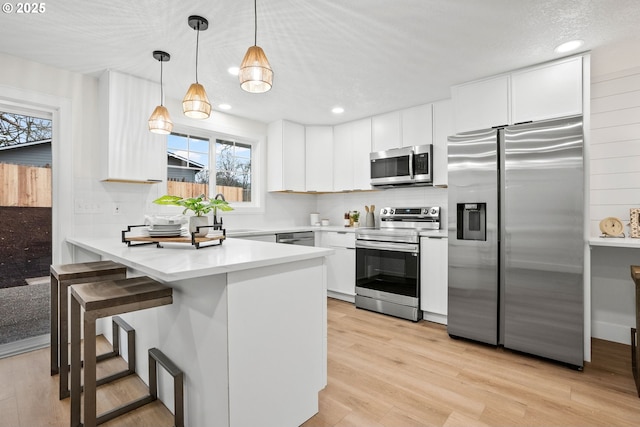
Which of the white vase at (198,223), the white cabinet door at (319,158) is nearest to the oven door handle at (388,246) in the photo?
the white cabinet door at (319,158)

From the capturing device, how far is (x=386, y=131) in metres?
3.94

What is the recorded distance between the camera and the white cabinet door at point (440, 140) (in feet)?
11.3

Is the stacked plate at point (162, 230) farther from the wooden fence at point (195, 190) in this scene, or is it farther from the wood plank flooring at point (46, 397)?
the wooden fence at point (195, 190)

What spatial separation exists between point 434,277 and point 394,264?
444 millimetres

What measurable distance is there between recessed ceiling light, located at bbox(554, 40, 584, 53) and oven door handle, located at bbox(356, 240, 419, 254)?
197cm

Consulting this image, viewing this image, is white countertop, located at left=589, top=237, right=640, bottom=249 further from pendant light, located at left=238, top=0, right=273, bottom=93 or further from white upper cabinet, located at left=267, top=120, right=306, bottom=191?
white upper cabinet, located at left=267, top=120, right=306, bottom=191

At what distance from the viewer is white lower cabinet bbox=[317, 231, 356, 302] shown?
3.88 metres

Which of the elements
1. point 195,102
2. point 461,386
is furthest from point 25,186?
point 461,386

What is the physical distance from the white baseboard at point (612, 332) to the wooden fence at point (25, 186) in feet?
16.6

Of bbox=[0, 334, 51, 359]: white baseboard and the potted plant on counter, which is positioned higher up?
the potted plant on counter

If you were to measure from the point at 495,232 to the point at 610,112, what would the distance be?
1555 millimetres

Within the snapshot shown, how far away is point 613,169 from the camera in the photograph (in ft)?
9.16

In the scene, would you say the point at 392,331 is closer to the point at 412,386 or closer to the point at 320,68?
the point at 412,386

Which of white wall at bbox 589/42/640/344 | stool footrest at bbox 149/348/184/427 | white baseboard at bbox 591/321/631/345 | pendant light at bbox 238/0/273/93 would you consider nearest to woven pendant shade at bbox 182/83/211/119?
pendant light at bbox 238/0/273/93
